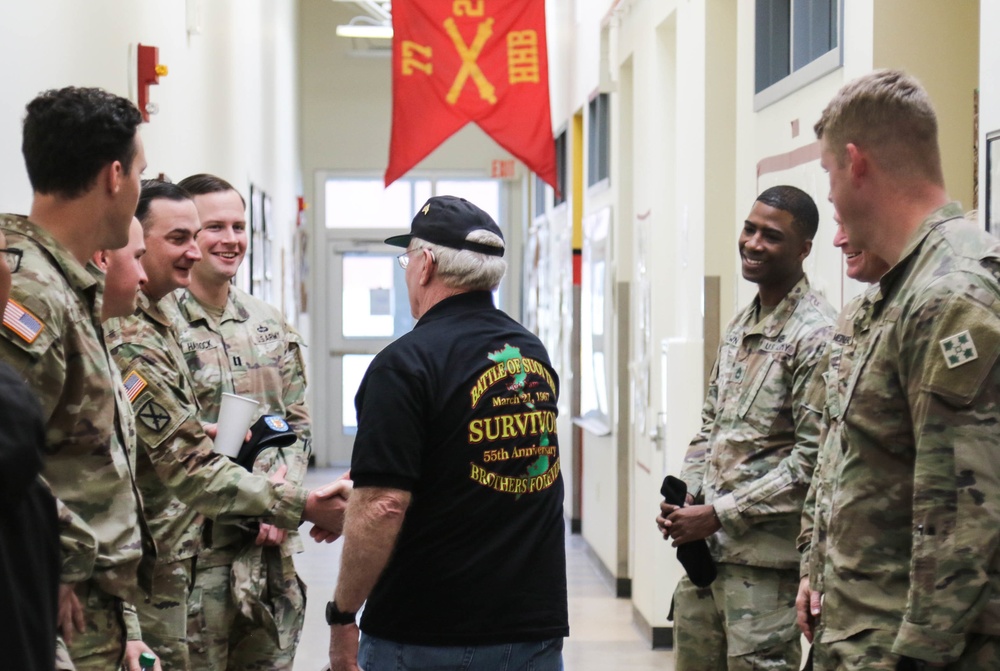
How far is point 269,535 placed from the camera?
3.21 meters

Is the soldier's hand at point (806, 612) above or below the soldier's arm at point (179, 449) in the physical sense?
below

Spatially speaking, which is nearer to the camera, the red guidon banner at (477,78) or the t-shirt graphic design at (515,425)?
the t-shirt graphic design at (515,425)

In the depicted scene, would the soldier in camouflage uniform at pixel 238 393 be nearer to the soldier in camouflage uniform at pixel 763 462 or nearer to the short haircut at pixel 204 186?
the short haircut at pixel 204 186

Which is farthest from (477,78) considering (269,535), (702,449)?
(269,535)

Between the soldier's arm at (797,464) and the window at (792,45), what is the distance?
38.6 inches

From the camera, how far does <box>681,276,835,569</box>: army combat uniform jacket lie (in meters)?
3.14

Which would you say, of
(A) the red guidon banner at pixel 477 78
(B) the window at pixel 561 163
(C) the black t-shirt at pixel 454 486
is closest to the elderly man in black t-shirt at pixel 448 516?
(C) the black t-shirt at pixel 454 486

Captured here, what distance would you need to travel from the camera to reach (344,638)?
93.9 inches

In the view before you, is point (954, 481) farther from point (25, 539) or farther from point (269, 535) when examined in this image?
point (269, 535)

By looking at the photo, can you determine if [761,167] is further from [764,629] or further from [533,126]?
[533,126]

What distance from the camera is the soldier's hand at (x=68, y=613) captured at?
1908 millimetres

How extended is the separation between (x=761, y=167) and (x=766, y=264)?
1.14m

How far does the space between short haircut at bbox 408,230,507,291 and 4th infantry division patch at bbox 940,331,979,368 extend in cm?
93

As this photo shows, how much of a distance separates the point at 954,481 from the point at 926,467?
0.05 metres
